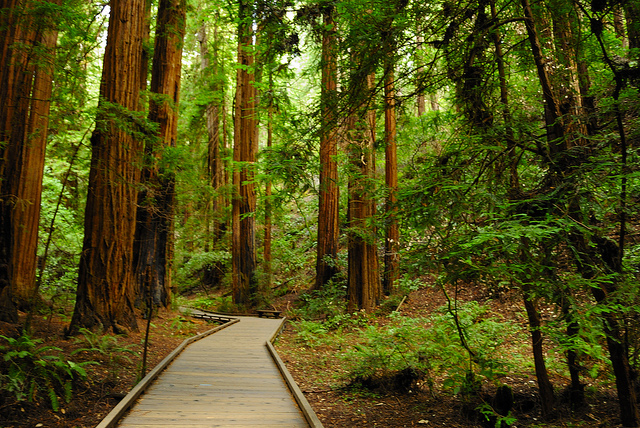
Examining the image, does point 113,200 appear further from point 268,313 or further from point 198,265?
point 198,265

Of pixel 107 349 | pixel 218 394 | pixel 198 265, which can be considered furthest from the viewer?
pixel 198 265

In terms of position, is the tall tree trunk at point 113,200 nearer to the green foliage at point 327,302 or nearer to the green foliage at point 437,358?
the green foliage at point 437,358

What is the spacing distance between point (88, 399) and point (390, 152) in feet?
35.9

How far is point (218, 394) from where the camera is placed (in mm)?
5699

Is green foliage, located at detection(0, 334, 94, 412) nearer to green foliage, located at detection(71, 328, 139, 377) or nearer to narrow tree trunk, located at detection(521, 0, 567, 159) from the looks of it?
green foliage, located at detection(71, 328, 139, 377)

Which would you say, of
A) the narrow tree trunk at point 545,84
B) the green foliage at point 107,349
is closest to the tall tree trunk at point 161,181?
the green foliage at point 107,349

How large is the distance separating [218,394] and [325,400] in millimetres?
1600

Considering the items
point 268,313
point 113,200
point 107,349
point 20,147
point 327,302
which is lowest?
point 268,313

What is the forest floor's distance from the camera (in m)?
4.67

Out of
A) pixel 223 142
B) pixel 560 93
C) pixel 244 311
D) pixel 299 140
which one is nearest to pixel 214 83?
pixel 223 142

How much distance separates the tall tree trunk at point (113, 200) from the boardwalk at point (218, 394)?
73.5 inches

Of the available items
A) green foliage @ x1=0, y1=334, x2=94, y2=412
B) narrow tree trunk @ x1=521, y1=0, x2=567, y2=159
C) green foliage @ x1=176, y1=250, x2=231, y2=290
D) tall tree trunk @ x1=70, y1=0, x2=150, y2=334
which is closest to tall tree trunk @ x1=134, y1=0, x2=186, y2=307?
tall tree trunk @ x1=70, y1=0, x2=150, y2=334

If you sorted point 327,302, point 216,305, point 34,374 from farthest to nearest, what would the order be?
point 216,305
point 327,302
point 34,374

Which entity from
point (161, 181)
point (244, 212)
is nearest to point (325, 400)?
point (161, 181)
